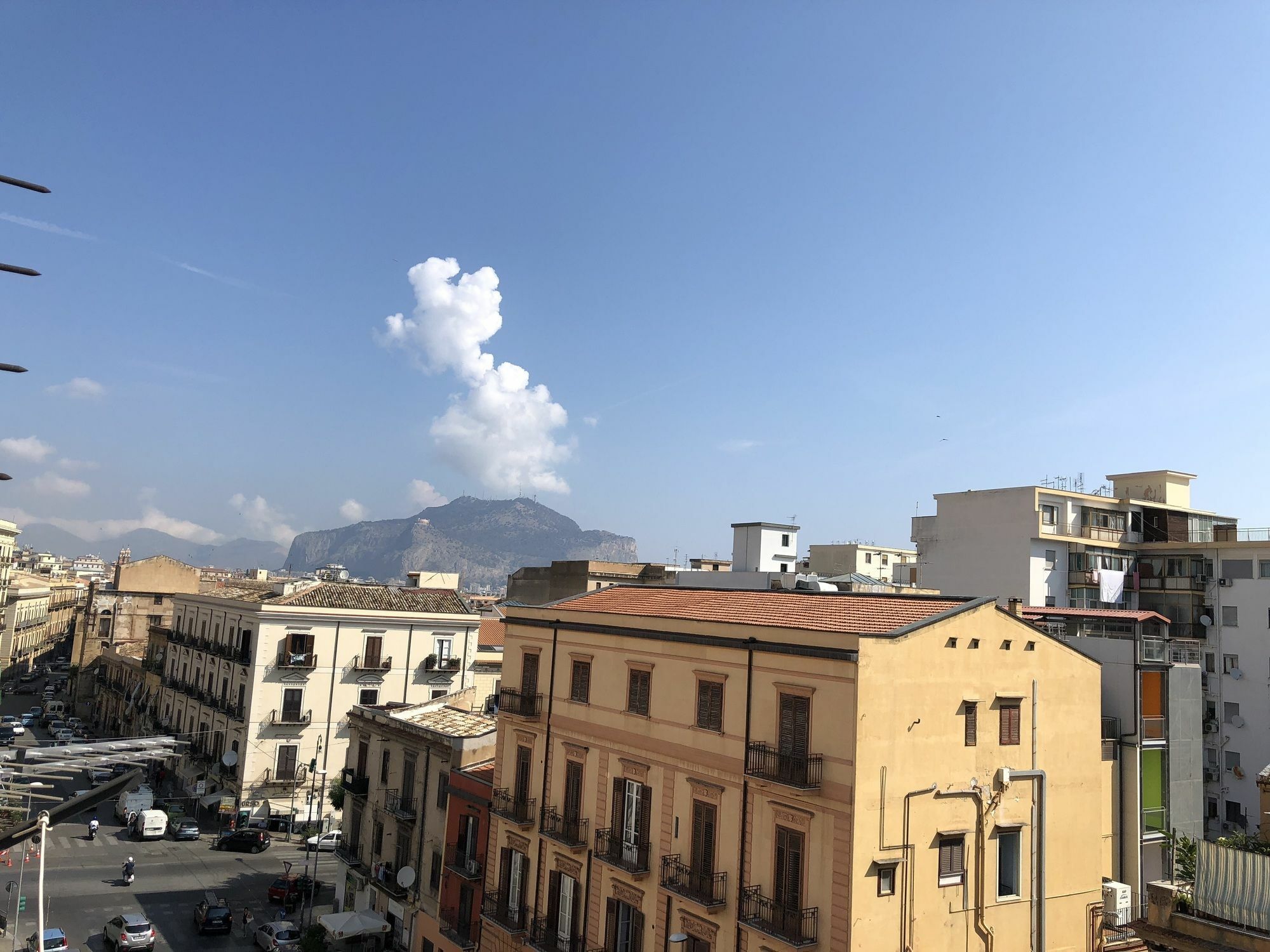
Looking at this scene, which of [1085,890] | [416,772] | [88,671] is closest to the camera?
[1085,890]

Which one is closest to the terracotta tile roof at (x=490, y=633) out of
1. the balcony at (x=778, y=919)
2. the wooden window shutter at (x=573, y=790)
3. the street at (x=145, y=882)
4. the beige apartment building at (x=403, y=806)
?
the street at (x=145, y=882)

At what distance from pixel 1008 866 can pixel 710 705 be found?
9.52 meters

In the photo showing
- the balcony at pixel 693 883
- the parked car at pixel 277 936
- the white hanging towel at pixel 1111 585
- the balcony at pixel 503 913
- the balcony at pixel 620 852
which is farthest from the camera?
the white hanging towel at pixel 1111 585

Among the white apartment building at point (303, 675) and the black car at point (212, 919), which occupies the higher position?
the white apartment building at point (303, 675)

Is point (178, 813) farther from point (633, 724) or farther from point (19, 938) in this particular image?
point (633, 724)

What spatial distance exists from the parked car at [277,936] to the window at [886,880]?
3009 cm

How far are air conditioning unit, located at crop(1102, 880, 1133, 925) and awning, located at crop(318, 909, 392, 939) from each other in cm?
2977

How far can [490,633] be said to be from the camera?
258 feet

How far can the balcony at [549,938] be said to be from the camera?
100 feet

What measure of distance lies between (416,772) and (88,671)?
97426 millimetres

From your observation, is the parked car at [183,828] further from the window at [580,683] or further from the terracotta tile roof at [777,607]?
the window at [580,683]

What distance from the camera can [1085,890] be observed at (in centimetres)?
2695

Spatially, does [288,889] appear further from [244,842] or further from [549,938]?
[549,938]

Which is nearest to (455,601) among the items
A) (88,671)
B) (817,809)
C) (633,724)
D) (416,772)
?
(416,772)
